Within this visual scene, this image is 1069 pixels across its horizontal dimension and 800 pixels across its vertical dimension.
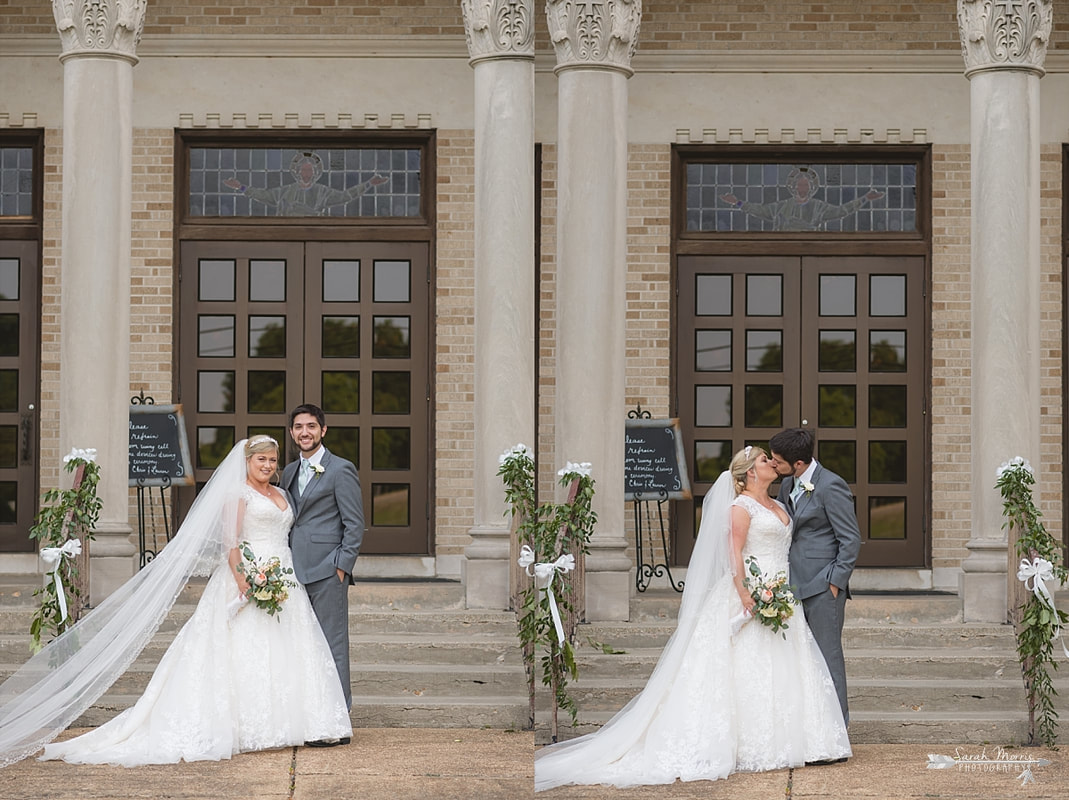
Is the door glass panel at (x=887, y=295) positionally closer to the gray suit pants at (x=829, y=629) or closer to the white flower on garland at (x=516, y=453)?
the white flower on garland at (x=516, y=453)

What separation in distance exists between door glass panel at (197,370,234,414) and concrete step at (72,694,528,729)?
433 cm

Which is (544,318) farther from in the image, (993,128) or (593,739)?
(593,739)

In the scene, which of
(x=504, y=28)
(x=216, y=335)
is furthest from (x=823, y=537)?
(x=216, y=335)

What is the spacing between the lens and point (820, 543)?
27.6 feet

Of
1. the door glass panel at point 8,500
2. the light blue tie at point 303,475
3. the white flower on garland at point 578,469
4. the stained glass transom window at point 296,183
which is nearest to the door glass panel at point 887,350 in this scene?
the white flower on garland at point 578,469

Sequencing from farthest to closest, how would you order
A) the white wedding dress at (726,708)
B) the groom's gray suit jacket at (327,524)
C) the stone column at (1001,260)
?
the stone column at (1001,260) < the groom's gray suit jacket at (327,524) < the white wedding dress at (726,708)

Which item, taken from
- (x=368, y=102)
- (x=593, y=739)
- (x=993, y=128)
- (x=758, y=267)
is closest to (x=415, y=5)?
(x=368, y=102)

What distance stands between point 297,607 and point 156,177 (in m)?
5.94

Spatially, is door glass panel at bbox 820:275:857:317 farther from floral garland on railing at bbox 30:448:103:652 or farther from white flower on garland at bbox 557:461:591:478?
floral garland on railing at bbox 30:448:103:652

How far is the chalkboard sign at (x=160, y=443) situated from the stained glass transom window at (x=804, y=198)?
5.00 meters

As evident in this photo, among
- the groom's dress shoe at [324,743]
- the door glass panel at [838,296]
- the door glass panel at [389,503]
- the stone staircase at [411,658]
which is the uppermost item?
the door glass panel at [838,296]

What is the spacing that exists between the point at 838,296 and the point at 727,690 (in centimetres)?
627

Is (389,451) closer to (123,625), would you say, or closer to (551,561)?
(551,561)

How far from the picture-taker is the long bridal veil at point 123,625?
8.39 metres
